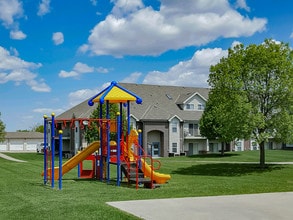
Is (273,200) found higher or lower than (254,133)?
lower

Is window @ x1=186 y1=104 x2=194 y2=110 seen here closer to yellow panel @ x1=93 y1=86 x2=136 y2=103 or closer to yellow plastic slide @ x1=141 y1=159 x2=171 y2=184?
yellow panel @ x1=93 y1=86 x2=136 y2=103

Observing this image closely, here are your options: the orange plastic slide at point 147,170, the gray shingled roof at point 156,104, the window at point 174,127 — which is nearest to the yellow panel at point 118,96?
the orange plastic slide at point 147,170

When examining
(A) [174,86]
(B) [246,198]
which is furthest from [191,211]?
(A) [174,86]

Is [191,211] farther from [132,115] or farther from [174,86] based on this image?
[174,86]

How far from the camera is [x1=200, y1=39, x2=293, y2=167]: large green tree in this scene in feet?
90.6

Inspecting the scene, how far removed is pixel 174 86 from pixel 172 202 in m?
50.6

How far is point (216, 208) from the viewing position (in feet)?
38.4

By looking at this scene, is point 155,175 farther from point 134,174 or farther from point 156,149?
point 156,149

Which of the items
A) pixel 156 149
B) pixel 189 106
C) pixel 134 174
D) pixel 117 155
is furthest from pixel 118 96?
pixel 189 106

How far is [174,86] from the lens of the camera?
62.9 meters

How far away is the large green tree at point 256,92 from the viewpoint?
2761cm

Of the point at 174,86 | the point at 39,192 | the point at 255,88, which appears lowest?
the point at 39,192

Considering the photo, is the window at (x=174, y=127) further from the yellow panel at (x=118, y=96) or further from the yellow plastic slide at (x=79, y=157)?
the yellow plastic slide at (x=79, y=157)

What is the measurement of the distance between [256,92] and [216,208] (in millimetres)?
18405
